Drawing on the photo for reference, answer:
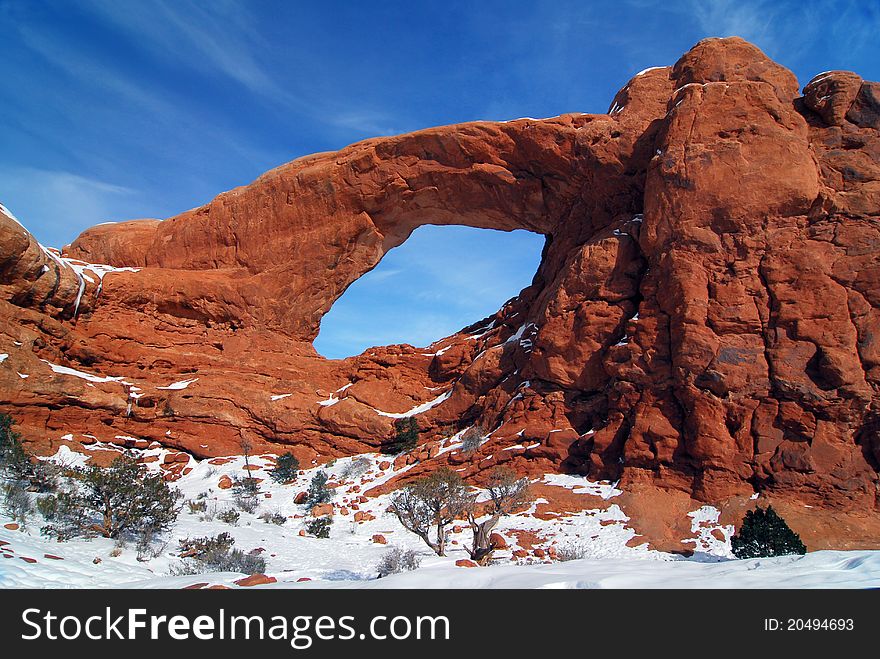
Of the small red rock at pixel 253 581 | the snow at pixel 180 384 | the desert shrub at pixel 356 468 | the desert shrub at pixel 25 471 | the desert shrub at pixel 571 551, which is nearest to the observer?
the small red rock at pixel 253 581

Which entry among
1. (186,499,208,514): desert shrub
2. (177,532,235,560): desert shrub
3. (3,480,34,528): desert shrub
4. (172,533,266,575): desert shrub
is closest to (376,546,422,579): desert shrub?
(172,533,266,575): desert shrub

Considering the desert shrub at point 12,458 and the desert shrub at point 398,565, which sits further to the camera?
the desert shrub at point 12,458

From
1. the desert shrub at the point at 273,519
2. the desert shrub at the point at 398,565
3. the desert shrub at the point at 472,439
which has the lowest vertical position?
the desert shrub at the point at 398,565

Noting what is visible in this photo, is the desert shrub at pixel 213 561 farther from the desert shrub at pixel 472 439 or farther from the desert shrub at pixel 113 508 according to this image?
the desert shrub at pixel 472 439

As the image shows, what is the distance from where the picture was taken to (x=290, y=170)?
31.8 meters

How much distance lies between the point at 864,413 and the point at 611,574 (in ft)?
48.4

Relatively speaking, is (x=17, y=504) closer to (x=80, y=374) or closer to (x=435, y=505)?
(x=435, y=505)

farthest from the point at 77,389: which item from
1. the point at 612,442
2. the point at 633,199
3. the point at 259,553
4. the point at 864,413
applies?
the point at 864,413

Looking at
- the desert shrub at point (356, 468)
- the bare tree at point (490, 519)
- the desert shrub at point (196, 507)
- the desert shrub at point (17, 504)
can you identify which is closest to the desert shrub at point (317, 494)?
the desert shrub at point (356, 468)

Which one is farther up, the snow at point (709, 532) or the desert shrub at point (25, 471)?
the desert shrub at point (25, 471)

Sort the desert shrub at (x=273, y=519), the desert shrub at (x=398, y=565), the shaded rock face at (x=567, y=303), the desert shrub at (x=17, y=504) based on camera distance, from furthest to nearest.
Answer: the desert shrub at (x=273, y=519)
the shaded rock face at (x=567, y=303)
the desert shrub at (x=17, y=504)
the desert shrub at (x=398, y=565)

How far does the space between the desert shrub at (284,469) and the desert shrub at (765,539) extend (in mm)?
16891

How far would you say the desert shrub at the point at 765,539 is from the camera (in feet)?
40.7
